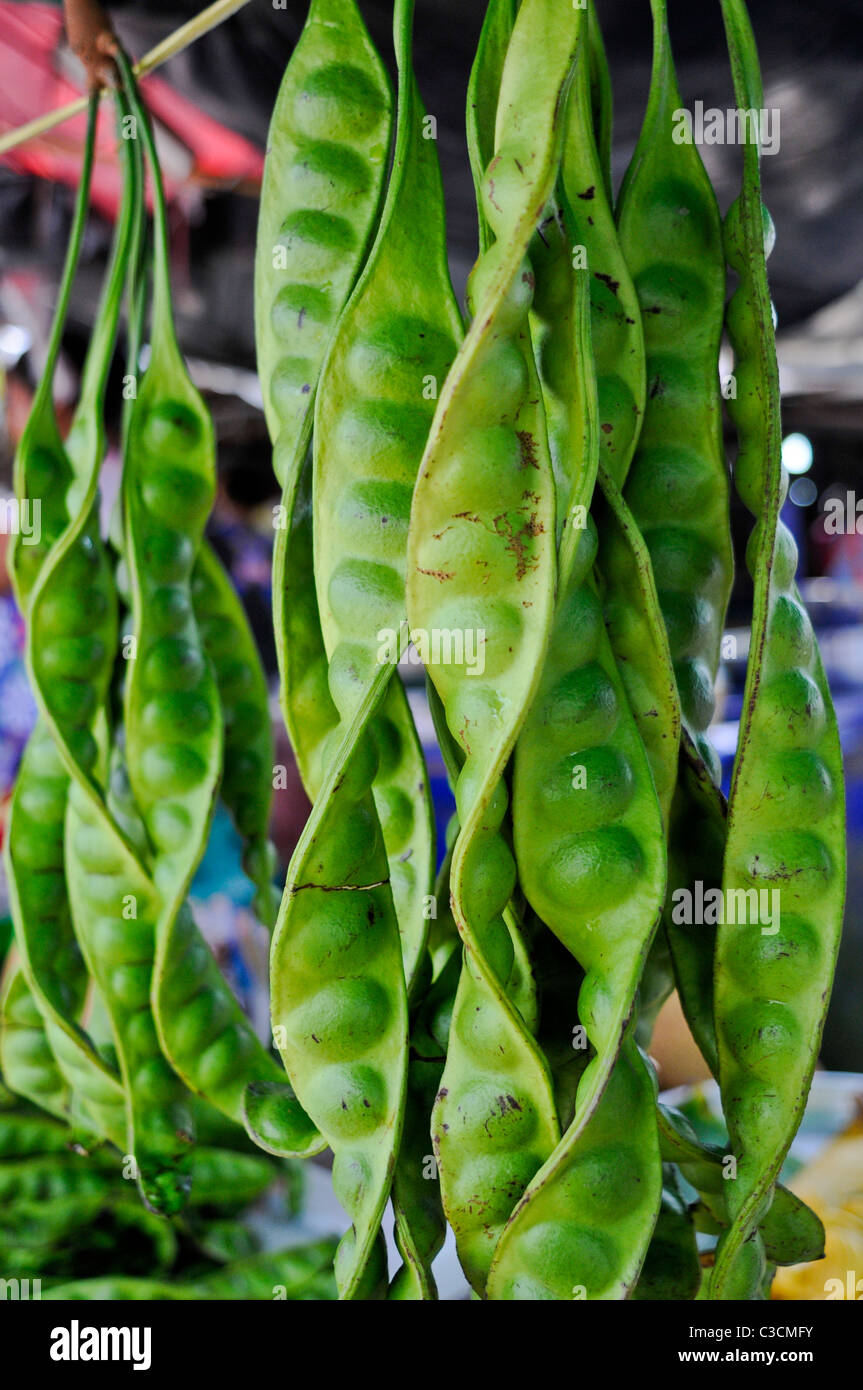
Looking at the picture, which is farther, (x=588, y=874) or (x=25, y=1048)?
(x=25, y=1048)

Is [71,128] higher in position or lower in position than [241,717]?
higher

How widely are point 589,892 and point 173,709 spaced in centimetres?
33

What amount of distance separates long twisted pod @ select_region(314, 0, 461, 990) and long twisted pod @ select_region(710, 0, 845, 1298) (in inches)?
5.4

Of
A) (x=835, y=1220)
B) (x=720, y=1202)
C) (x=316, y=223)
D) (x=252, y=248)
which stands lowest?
(x=835, y=1220)

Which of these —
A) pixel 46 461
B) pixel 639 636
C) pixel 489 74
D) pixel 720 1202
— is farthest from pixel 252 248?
pixel 720 1202

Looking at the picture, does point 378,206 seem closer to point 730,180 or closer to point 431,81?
point 431,81

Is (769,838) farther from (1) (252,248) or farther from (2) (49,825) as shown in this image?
(1) (252,248)

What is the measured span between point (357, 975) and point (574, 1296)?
15 cm

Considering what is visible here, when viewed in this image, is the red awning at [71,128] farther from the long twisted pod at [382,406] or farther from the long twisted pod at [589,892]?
the long twisted pod at [589,892]

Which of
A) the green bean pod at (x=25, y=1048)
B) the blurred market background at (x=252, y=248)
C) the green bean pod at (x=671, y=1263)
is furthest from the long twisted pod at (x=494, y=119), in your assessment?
the green bean pod at (x=25, y=1048)

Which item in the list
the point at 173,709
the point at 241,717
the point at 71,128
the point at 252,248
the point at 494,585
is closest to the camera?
the point at 494,585

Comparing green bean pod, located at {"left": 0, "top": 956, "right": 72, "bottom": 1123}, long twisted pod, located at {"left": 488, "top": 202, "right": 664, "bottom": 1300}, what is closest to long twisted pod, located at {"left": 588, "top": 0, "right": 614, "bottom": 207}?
long twisted pod, located at {"left": 488, "top": 202, "right": 664, "bottom": 1300}

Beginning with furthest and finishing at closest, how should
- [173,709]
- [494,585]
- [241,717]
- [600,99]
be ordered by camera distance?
[241,717]
[173,709]
[600,99]
[494,585]

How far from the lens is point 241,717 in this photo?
2.60 ft
